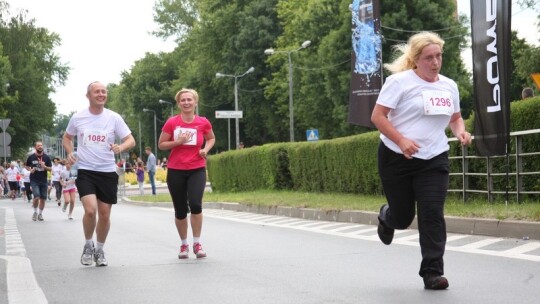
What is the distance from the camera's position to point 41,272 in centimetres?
909

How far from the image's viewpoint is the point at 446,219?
1341 cm

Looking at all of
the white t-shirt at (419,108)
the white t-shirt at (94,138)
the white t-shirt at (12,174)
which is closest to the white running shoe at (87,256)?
the white t-shirt at (94,138)

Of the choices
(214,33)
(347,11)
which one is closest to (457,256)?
(347,11)

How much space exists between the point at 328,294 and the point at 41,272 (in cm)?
345

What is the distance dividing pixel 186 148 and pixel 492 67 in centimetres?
515

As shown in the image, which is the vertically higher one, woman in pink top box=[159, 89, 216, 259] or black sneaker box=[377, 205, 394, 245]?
woman in pink top box=[159, 89, 216, 259]

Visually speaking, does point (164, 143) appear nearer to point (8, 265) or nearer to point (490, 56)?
point (8, 265)

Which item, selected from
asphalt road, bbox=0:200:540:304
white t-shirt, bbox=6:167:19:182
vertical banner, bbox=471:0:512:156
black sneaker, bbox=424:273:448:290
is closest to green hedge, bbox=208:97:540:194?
vertical banner, bbox=471:0:512:156

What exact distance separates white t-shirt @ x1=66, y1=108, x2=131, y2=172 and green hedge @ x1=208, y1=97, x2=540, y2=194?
7444mm

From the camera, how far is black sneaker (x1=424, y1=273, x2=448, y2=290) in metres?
6.80

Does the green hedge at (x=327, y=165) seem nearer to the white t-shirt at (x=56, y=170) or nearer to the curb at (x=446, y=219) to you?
the curb at (x=446, y=219)

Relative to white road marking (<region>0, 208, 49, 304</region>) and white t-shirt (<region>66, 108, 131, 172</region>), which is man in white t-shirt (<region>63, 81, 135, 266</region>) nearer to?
white t-shirt (<region>66, 108, 131, 172</region>)

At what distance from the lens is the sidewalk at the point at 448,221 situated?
37.4 ft

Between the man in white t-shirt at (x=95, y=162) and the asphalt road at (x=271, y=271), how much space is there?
16.9 inches
